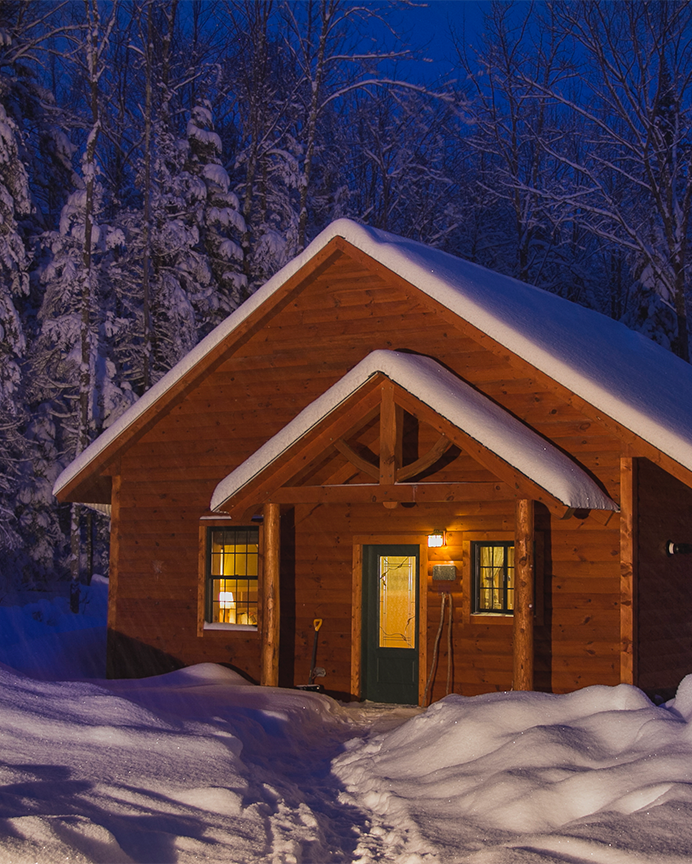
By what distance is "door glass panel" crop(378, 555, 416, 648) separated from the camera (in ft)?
41.2

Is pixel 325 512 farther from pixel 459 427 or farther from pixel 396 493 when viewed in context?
pixel 459 427

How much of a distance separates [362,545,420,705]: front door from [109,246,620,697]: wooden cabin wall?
0.96 feet

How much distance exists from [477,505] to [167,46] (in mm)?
20417

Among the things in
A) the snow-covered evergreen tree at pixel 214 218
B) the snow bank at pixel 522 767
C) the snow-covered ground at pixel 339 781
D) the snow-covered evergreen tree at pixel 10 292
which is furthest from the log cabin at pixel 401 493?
the snow-covered evergreen tree at pixel 214 218

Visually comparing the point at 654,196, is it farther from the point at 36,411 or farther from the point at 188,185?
the point at 36,411

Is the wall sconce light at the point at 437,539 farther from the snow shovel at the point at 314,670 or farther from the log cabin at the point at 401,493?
the snow shovel at the point at 314,670

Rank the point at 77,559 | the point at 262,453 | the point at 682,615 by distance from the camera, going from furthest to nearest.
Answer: the point at 77,559
the point at 682,615
the point at 262,453

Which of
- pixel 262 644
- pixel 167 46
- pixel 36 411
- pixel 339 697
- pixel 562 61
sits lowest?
pixel 339 697

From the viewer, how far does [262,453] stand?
454 inches

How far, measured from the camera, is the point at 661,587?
11.8 metres

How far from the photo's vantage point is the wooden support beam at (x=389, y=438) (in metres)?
10.9

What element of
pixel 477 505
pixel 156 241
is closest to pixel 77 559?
pixel 156 241

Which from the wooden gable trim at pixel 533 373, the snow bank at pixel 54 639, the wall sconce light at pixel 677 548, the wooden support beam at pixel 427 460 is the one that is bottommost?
the snow bank at pixel 54 639

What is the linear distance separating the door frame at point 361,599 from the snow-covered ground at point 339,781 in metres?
2.28
